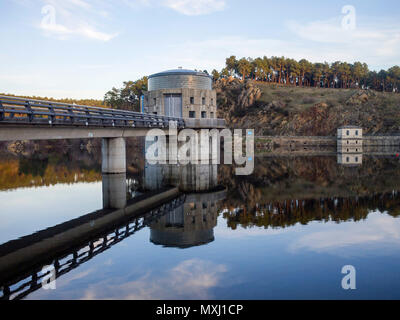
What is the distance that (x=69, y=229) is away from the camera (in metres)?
18.0

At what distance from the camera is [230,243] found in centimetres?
1591

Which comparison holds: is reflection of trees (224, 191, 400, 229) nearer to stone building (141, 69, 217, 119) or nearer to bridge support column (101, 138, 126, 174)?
bridge support column (101, 138, 126, 174)

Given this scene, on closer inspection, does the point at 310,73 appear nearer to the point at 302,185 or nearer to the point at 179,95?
the point at 179,95

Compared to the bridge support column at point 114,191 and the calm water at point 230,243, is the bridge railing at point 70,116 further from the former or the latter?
the calm water at point 230,243

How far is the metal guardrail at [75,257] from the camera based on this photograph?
34.6 ft

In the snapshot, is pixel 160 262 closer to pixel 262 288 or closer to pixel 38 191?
pixel 262 288

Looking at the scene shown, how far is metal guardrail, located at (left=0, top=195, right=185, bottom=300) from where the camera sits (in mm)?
Result: 10547

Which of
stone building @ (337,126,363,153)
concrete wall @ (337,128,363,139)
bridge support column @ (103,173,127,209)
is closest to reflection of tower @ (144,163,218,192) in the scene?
bridge support column @ (103,173,127,209)

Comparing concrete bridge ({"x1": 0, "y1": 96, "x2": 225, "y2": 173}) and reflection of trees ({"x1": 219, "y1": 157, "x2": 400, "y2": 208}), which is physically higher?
concrete bridge ({"x1": 0, "y1": 96, "x2": 225, "y2": 173})

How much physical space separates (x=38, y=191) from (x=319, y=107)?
381 ft

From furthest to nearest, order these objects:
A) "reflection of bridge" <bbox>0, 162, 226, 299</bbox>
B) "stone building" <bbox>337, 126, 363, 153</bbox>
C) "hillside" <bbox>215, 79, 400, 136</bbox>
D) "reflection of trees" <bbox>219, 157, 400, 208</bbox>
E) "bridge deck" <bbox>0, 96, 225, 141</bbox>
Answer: "hillside" <bbox>215, 79, 400, 136</bbox> → "stone building" <bbox>337, 126, 363, 153</bbox> → "reflection of trees" <bbox>219, 157, 400, 208</bbox> → "bridge deck" <bbox>0, 96, 225, 141</bbox> → "reflection of bridge" <bbox>0, 162, 226, 299</bbox>

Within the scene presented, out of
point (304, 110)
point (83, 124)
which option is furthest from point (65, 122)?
point (304, 110)

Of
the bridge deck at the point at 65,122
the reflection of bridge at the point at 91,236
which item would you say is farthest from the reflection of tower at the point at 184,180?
the bridge deck at the point at 65,122
